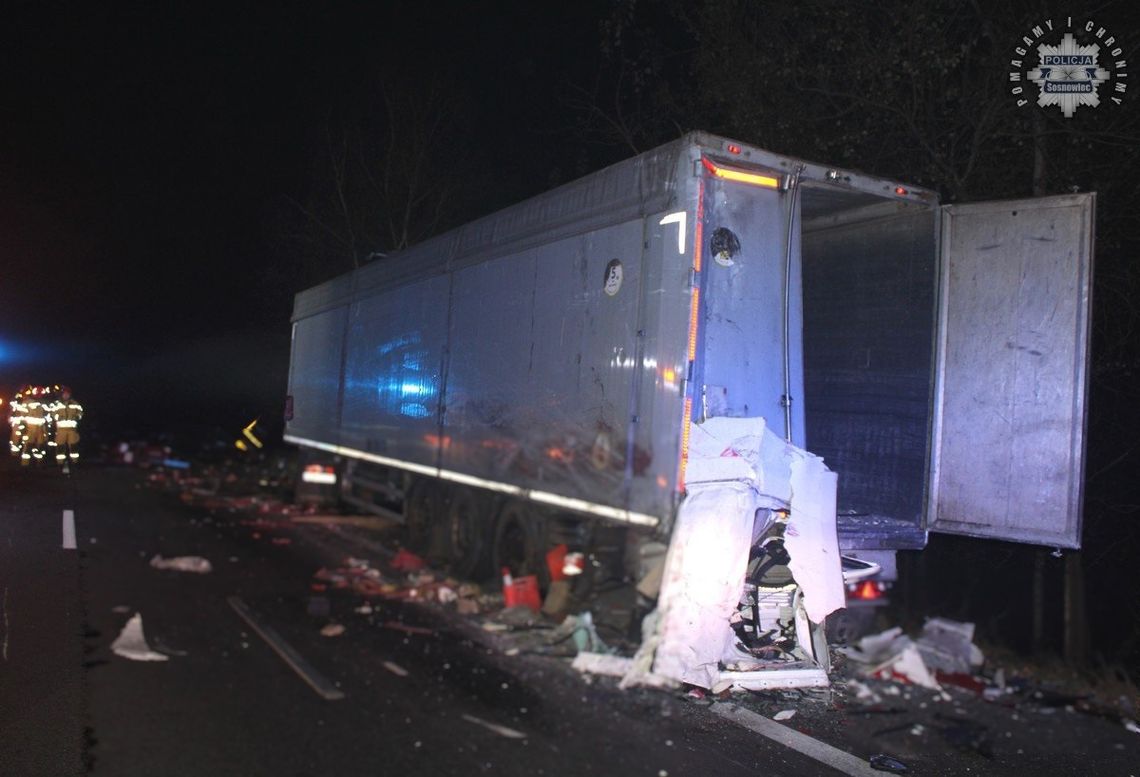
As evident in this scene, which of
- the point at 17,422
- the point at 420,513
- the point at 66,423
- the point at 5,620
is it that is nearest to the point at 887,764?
the point at 5,620

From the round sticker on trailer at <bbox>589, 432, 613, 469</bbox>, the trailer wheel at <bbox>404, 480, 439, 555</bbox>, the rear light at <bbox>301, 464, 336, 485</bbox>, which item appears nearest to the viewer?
the round sticker on trailer at <bbox>589, 432, 613, 469</bbox>

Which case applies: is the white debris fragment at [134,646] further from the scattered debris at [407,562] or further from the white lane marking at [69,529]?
the scattered debris at [407,562]

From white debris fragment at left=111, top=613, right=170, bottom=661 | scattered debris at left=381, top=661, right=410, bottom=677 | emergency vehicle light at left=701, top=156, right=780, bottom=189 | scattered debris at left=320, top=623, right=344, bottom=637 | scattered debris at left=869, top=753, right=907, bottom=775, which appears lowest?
scattered debris at left=869, top=753, right=907, bottom=775

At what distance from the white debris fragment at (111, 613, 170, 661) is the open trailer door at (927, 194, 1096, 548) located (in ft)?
17.5

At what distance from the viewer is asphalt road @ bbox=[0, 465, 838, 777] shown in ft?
14.9

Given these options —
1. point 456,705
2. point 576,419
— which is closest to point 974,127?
point 576,419

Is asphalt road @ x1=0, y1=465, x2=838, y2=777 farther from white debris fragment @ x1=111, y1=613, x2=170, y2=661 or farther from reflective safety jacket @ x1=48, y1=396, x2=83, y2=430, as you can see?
reflective safety jacket @ x1=48, y1=396, x2=83, y2=430

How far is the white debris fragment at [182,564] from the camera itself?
8.77 metres

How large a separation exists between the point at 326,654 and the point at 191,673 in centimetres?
95

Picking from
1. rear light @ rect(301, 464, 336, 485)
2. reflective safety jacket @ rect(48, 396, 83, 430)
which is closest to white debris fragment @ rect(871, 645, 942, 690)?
rear light @ rect(301, 464, 336, 485)

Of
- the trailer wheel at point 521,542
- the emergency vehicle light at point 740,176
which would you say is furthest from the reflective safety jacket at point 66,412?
the emergency vehicle light at point 740,176

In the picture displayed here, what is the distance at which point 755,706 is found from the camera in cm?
545

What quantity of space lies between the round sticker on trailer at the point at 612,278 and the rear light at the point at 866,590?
2.76 m

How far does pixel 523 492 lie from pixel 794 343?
8.88 feet
